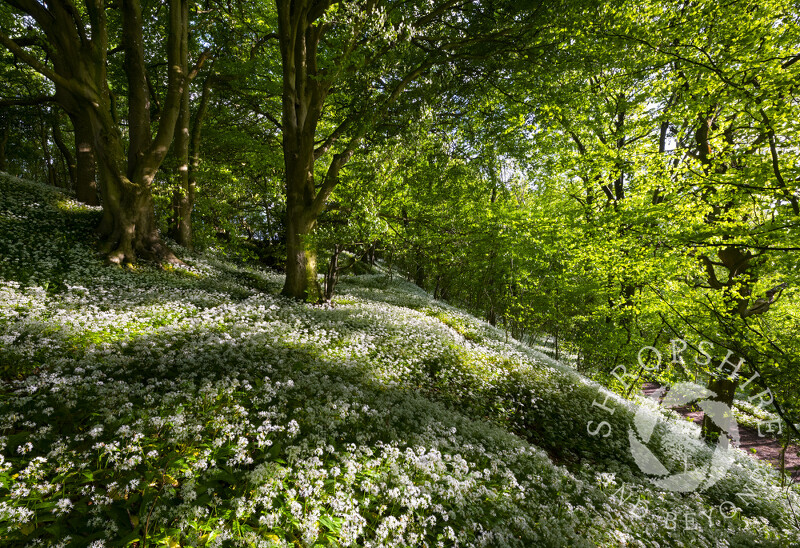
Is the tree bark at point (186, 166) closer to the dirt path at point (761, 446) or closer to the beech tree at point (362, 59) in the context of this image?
the beech tree at point (362, 59)

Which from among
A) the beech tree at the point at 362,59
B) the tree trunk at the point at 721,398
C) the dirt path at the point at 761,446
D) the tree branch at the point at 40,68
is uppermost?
the beech tree at the point at 362,59

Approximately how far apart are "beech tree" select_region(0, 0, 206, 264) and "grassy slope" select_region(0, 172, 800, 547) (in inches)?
68.5

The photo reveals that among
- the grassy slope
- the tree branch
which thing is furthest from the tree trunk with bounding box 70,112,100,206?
the tree branch

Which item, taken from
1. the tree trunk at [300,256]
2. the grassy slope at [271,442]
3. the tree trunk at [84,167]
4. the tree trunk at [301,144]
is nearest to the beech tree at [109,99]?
the grassy slope at [271,442]

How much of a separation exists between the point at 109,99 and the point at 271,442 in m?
12.9

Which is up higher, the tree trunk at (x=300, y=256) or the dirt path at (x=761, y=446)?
the tree trunk at (x=300, y=256)

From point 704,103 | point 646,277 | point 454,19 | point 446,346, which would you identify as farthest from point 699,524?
point 454,19

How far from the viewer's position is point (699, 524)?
549 centimetres

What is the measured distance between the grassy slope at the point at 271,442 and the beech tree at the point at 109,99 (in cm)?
174

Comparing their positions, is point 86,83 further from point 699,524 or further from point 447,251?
point 699,524

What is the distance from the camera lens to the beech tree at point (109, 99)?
29.8 feet

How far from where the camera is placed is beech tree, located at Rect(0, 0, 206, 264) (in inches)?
357

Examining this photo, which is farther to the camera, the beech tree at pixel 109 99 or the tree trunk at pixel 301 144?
the tree trunk at pixel 301 144

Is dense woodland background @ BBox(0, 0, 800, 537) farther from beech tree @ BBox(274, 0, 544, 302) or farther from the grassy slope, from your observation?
the grassy slope
